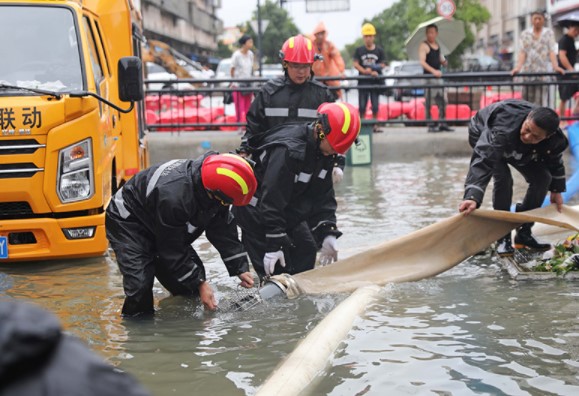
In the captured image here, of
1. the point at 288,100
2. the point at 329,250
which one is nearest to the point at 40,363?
the point at 329,250

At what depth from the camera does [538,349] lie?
17.2ft

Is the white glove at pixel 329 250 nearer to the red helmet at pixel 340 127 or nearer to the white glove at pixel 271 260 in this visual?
the white glove at pixel 271 260

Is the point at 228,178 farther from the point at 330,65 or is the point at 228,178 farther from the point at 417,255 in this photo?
the point at 330,65

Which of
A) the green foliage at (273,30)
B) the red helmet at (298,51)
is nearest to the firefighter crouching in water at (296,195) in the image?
the red helmet at (298,51)

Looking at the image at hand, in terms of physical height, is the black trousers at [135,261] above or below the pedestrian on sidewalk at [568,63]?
below

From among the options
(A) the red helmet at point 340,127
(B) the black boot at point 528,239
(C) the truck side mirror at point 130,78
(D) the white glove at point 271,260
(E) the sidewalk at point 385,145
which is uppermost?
Answer: (C) the truck side mirror at point 130,78

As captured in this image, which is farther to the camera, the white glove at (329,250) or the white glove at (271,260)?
the white glove at (329,250)

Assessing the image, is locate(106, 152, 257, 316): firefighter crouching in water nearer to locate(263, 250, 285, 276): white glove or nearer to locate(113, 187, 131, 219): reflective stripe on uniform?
locate(113, 187, 131, 219): reflective stripe on uniform

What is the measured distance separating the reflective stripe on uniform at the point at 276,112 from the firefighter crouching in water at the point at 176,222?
186 centimetres

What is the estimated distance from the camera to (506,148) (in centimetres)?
737

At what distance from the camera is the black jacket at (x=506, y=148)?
7277 millimetres

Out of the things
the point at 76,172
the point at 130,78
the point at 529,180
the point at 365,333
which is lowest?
the point at 365,333

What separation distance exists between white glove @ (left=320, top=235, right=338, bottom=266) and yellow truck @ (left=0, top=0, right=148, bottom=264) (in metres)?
1.88

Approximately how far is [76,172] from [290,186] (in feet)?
6.43
